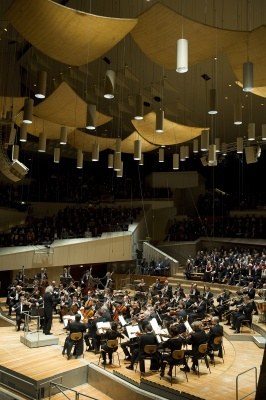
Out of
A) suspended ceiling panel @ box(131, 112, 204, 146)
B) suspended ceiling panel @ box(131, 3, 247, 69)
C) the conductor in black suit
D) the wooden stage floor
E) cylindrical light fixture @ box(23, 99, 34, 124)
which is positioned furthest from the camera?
suspended ceiling panel @ box(131, 112, 204, 146)

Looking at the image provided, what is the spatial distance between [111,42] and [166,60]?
173 cm

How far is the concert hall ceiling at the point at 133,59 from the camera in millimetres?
8133

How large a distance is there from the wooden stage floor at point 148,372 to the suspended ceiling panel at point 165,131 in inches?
261

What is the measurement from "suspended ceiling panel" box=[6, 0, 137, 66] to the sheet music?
5797mm

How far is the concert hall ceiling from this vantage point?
26.7 feet

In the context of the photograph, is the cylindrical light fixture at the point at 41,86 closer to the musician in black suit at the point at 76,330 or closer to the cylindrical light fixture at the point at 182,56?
the cylindrical light fixture at the point at 182,56

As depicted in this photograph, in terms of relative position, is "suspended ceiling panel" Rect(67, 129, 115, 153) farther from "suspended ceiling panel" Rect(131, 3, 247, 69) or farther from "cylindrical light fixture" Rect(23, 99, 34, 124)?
"suspended ceiling panel" Rect(131, 3, 247, 69)

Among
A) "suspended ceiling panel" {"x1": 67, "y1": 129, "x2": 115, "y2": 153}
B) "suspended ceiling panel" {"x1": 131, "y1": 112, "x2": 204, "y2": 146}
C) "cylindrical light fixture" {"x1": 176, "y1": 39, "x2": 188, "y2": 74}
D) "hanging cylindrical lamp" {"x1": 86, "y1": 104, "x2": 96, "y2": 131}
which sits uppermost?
"suspended ceiling panel" {"x1": 67, "y1": 129, "x2": 115, "y2": 153}

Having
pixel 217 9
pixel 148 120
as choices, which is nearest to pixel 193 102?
pixel 148 120

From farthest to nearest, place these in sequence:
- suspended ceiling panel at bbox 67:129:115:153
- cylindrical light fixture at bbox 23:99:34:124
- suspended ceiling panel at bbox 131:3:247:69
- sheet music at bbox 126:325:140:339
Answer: suspended ceiling panel at bbox 67:129:115:153 < cylindrical light fixture at bbox 23:99:34:124 < sheet music at bbox 126:325:140:339 < suspended ceiling panel at bbox 131:3:247:69

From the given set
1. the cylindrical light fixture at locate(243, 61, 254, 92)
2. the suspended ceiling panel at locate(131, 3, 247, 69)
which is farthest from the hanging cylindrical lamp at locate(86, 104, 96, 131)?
the cylindrical light fixture at locate(243, 61, 254, 92)

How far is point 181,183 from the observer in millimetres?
26422

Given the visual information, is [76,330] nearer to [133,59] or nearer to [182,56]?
[182,56]

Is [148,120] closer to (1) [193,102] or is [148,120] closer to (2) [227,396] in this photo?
(1) [193,102]
